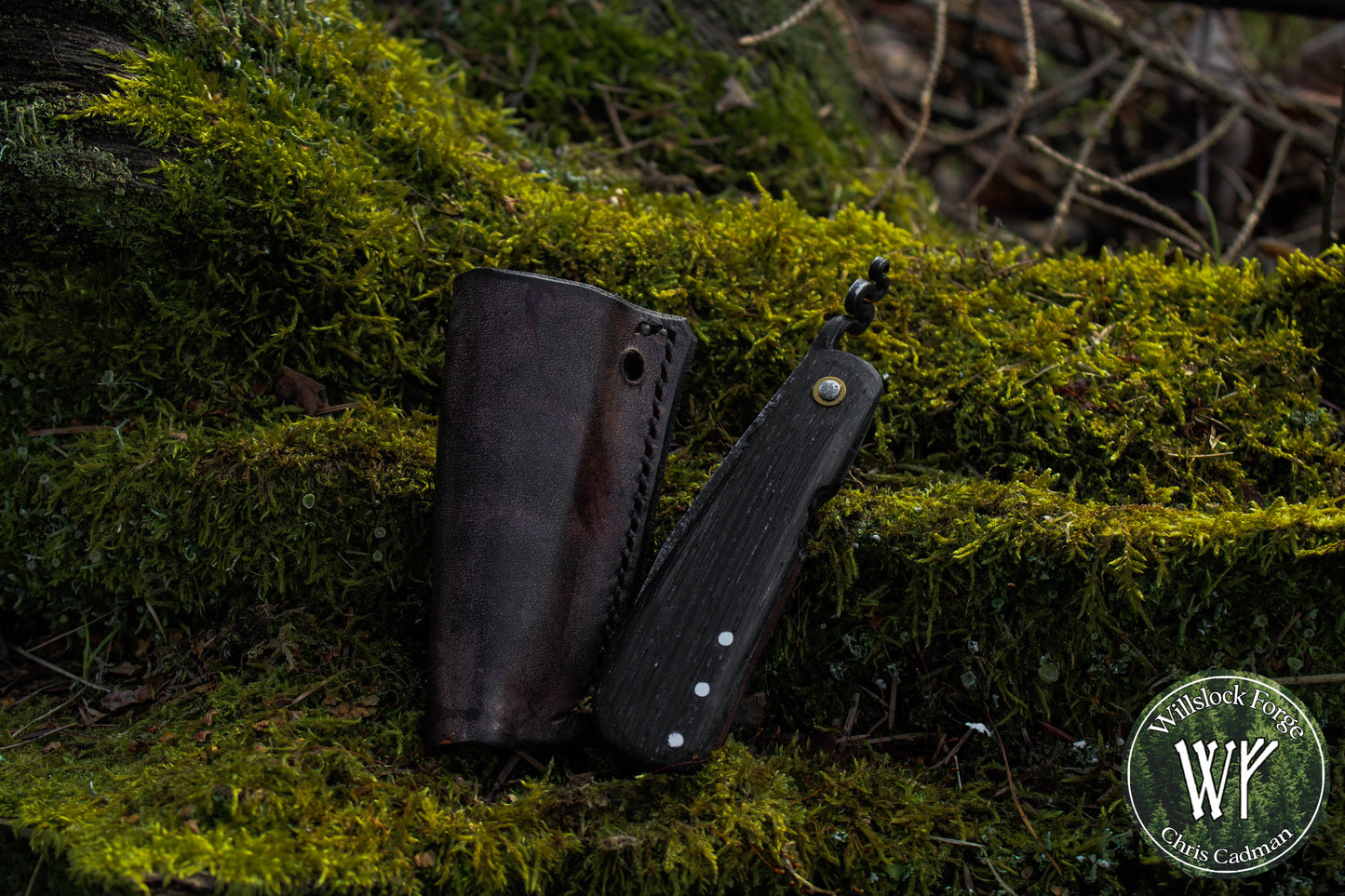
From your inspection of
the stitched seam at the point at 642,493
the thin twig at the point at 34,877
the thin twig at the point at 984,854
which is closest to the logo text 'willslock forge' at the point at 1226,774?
the thin twig at the point at 984,854

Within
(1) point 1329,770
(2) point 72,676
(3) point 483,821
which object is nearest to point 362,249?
(2) point 72,676

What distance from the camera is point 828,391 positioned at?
221 centimetres

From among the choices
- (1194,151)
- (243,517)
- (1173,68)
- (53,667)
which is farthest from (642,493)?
(1173,68)

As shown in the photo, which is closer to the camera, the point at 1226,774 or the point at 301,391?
the point at 1226,774

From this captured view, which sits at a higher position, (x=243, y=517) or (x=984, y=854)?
(x=243, y=517)

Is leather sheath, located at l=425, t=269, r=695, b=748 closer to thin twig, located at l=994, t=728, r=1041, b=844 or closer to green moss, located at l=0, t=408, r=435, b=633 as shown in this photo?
green moss, located at l=0, t=408, r=435, b=633

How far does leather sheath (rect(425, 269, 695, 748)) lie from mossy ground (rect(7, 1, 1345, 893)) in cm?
17

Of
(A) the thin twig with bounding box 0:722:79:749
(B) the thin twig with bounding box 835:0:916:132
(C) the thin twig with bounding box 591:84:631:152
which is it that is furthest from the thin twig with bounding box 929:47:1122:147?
(A) the thin twig with bounding box 0:722:79:749

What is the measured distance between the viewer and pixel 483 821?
1768mm

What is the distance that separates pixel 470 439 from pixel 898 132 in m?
4.00

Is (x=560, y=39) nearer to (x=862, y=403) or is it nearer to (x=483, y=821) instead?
(x=862, y=403)

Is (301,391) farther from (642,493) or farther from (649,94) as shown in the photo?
(649,94)

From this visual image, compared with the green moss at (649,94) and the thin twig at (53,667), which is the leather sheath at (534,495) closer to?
the thin twig at (53,667)

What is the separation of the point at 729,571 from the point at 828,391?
53 centimetres
